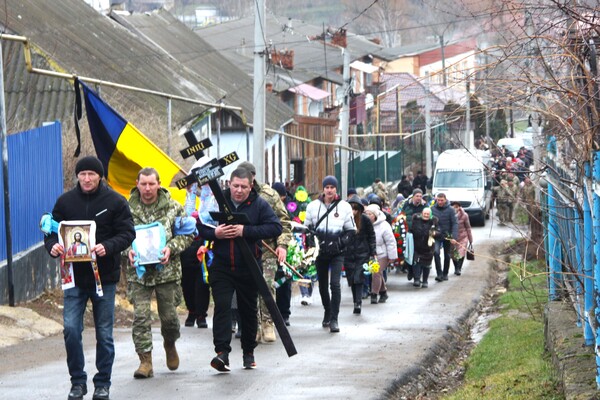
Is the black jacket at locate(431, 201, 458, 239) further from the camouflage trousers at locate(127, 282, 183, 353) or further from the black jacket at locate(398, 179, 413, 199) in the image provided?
the black jacket at locate(398, 179, 413, 199)

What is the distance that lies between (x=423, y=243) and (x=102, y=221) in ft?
42.0

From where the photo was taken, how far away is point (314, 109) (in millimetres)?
58500

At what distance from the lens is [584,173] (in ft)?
27.2

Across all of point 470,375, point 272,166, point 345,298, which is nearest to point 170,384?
point 470,375

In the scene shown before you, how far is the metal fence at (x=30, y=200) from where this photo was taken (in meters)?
14.4

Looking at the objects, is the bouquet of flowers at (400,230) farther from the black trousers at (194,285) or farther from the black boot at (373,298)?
the black trousers at (194,285)

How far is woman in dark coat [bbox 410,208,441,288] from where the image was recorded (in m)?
21.3

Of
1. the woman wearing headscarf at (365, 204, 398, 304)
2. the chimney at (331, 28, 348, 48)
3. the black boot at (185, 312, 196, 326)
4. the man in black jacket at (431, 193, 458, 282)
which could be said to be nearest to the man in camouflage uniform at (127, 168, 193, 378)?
the chimney at (331, 28, 348, 48)

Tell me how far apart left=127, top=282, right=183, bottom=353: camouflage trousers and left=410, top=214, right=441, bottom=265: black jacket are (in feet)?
37.2

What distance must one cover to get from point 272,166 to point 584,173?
24.9 m

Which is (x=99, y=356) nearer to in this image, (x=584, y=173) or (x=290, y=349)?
(x=290, y=349)

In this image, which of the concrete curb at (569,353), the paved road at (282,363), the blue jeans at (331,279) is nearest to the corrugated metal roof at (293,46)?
the paved road at (282,363)

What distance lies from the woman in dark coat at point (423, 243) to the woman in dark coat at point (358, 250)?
192 inches

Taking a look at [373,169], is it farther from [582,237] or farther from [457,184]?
[582,237]
